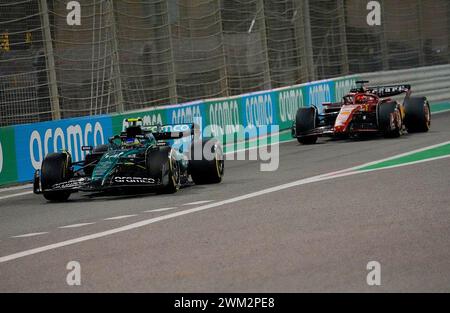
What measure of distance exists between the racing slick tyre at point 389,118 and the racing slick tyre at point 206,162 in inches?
235

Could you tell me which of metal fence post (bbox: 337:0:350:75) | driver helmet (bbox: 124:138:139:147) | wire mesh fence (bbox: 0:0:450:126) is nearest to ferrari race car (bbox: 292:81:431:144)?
wire mesh fence (bbox: 0:0:450:126)

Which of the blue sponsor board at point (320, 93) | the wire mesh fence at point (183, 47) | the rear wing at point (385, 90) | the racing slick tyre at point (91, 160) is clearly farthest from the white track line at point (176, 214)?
the blue sponsor board at point (320, 93)

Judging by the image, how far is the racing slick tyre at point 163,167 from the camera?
13.1m

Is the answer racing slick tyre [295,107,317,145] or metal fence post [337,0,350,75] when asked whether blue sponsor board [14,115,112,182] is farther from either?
metal fence post [337,0,350,75]

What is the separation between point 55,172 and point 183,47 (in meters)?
8.85

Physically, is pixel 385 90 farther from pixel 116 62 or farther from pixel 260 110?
pixel 116 62

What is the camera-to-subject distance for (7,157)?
52.7 ft

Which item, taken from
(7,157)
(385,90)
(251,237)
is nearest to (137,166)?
(7,157)

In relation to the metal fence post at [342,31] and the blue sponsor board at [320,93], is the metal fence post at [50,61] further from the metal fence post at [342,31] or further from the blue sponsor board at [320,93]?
the metal fence post at [342,31]

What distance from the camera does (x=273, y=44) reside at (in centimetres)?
2548

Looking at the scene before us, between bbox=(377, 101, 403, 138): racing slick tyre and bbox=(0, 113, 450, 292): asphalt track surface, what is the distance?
16.3 feet

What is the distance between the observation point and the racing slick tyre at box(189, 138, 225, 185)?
14367 mm
